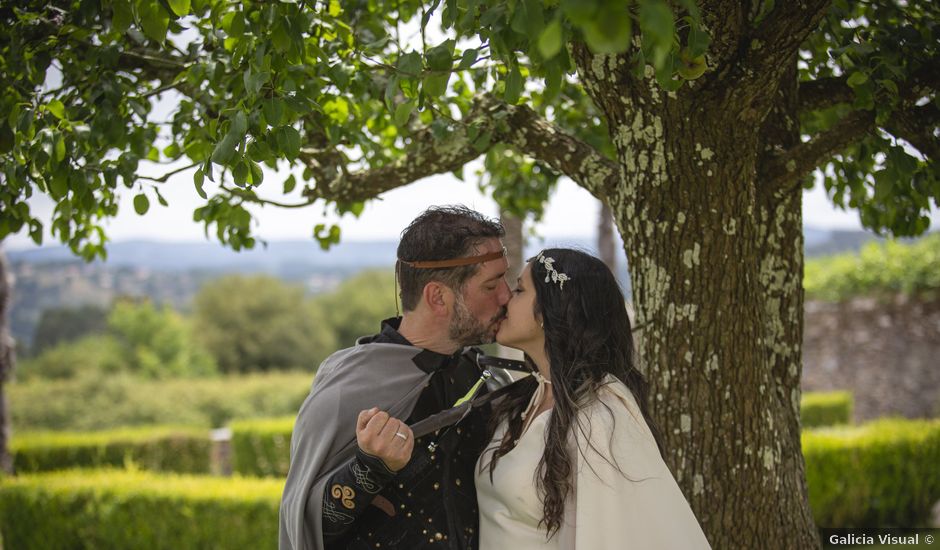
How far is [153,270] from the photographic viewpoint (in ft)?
268

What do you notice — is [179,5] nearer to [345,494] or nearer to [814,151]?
[345,494]

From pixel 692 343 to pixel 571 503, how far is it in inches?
32.3

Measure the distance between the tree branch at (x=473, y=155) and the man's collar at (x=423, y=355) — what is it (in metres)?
0.84

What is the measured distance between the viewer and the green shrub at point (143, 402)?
2012 centimetres

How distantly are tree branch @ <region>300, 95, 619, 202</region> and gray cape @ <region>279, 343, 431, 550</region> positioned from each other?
0.97 m

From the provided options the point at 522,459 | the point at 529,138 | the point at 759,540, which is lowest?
the point at 759,540

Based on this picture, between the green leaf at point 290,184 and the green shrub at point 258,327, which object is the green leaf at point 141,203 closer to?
the green leaf at point 290,184

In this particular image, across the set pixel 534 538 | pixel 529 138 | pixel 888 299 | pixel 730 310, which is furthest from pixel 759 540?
pixel 888 299

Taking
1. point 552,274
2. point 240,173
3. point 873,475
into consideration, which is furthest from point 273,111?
point 873,475

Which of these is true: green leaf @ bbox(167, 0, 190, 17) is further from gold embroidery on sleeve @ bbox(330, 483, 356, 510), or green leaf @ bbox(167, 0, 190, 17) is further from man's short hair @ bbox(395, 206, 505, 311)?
gold embroidery on sleeve @ bbox(330, 483, 356, 510)

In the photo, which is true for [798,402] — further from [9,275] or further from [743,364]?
[9,275]

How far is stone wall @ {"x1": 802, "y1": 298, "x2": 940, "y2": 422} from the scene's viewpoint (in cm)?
1210

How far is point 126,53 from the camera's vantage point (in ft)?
10.2

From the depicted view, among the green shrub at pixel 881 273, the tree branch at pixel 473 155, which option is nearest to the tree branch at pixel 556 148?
the tree branch at pixel 473 155
